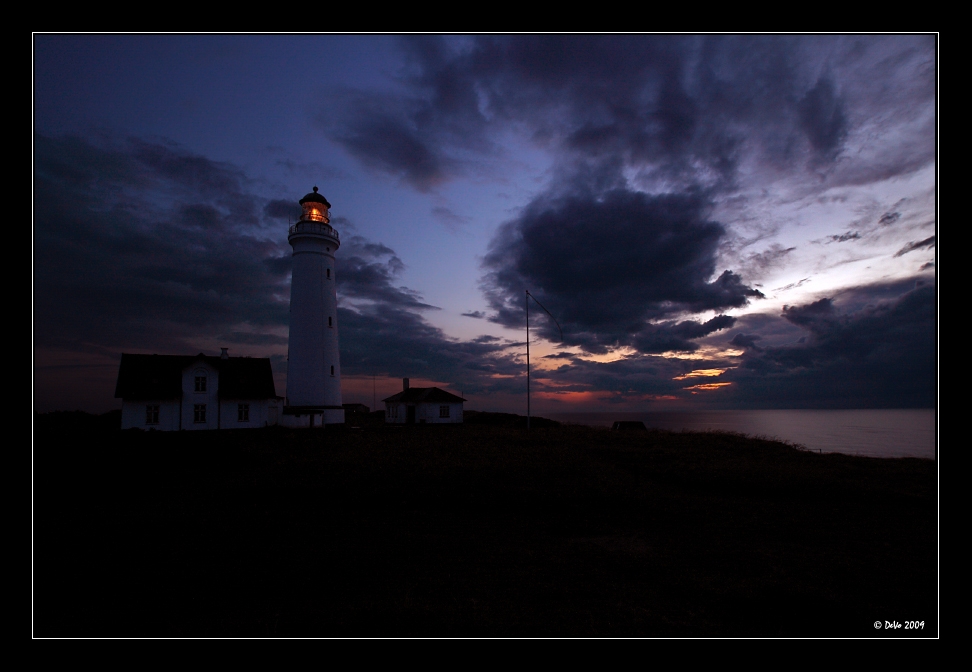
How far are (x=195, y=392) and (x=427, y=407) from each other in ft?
56.4

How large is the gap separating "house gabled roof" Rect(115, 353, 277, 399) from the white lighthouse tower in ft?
8.11

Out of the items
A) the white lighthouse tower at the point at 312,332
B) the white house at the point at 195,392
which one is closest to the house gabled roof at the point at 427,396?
the white lighthouse tower at the point at 312,332

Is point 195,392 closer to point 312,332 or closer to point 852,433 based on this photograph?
point 312,332

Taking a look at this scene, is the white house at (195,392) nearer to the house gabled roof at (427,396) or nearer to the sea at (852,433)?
the house gabled roof at (427,396)

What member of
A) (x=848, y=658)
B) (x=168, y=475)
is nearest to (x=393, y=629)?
(x=848, y=658)

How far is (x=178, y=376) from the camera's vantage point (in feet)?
90.9

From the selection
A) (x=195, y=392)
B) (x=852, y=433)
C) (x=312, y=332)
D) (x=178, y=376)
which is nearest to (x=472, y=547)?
(x=312, y=332)

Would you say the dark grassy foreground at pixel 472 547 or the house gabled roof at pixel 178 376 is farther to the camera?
the house gabled roof at pixel 178 376

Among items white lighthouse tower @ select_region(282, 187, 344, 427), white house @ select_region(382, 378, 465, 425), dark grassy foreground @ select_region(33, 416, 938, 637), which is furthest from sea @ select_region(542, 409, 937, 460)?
white lighthouse tower @ select_region(282, 187, 344, 427)

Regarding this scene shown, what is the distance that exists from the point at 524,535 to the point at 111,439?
18.0 m

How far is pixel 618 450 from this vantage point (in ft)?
59.2

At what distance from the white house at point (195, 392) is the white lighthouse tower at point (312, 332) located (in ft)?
7.47

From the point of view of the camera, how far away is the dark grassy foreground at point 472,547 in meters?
4.84
